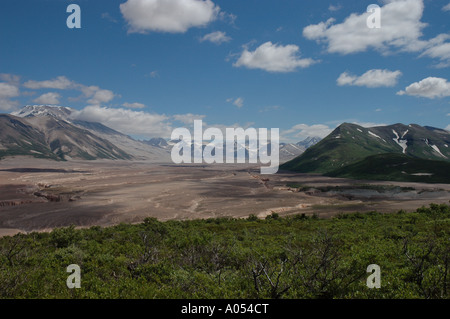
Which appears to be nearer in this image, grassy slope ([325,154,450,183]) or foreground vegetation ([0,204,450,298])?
foreground vegetation ([0,204,450,298])

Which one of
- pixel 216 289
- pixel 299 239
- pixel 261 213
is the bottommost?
pixel 261 213

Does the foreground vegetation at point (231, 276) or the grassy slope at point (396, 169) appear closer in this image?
the foreground vegetation at point (231, 276)

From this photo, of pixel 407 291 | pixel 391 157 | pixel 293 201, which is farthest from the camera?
pixel 391 157

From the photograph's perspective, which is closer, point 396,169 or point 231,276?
point 231,276

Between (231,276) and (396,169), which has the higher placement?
(396,169)

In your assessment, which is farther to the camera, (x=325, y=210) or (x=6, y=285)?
(x=325, y=210)
